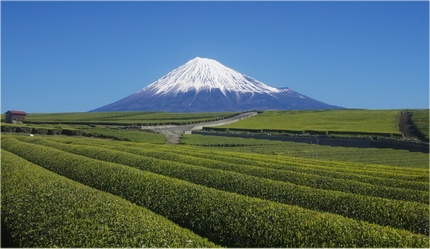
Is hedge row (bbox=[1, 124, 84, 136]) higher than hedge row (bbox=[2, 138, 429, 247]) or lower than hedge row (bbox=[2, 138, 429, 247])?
higher

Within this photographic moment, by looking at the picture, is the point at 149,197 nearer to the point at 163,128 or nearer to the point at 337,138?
the point at 337,138

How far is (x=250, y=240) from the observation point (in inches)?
491

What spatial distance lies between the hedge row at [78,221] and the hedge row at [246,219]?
4.55ft

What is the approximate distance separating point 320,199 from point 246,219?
190 inches

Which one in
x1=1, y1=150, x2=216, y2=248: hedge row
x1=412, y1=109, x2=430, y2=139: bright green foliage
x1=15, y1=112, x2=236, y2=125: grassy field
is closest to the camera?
x1=1, y1=150, x2=216, y2=248: hedge row

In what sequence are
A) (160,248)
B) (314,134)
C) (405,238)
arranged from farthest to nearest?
(314,134) < (405,238) < (160,248)

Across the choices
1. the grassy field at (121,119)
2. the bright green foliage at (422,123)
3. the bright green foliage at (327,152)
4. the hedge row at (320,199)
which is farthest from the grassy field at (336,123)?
the hedge row at (320,199)

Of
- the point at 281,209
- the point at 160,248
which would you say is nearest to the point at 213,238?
the point at 281,209

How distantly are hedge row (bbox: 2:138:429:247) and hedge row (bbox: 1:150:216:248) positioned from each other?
1387mm

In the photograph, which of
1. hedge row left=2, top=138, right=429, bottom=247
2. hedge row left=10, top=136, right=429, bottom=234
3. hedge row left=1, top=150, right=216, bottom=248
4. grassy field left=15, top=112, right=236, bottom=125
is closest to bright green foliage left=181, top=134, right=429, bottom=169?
hedge row left=10, top=136, right=429, bottom=234

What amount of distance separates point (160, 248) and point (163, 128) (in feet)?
302

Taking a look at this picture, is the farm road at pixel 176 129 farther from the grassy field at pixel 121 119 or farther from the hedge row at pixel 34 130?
the hedge row at pixel 34 130

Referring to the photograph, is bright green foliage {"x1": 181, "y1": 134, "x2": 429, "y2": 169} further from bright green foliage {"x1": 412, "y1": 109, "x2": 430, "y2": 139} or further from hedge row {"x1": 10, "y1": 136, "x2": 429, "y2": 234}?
hedge row {"x1": 10, "y1": 136, "x2": 429, "y2": 234}

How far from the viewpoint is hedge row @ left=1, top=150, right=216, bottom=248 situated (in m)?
11.1
